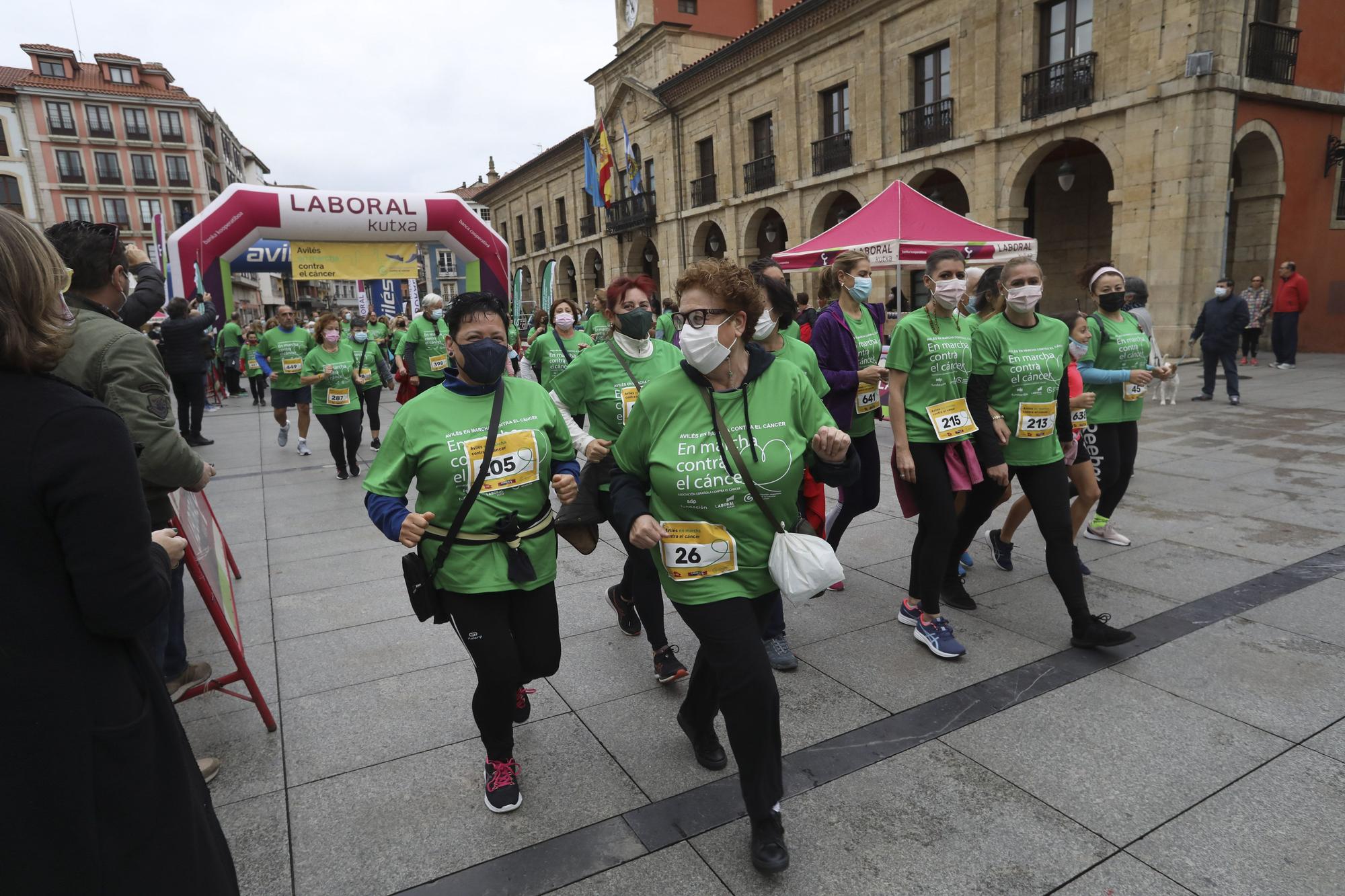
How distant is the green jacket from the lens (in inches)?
112

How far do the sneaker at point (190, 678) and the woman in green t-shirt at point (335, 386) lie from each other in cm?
492

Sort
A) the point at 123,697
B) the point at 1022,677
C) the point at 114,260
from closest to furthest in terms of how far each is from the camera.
→ the point at 123,697 < the point at 114,260 < the point at 1022,677

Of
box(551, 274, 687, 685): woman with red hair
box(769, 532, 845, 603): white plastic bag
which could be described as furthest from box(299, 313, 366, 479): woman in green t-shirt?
box(769, 532, 845, 603): white plastic bag

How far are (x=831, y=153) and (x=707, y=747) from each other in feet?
70.1

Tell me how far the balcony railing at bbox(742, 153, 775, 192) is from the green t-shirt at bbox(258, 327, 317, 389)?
17.7 m

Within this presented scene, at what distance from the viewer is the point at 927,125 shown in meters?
19.0

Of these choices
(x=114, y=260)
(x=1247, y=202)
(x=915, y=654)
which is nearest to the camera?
(x=114, y=260)

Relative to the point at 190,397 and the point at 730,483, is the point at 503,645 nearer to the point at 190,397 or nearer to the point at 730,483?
the point at 730,483

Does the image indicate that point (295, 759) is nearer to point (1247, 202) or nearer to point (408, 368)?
point (408, 368)

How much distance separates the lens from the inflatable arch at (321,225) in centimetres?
Result: 1012

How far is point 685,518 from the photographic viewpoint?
254 centimetres

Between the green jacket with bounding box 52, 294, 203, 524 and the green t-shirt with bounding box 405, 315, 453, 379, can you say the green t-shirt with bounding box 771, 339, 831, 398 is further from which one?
the green t-shirt with bounding box 405, 315, 453, 379

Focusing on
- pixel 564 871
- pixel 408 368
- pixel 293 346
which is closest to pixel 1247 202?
pixel 408 368

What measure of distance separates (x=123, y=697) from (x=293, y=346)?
29.8 ft
